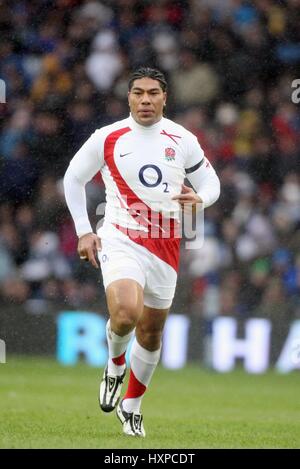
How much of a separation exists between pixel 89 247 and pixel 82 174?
0.54m

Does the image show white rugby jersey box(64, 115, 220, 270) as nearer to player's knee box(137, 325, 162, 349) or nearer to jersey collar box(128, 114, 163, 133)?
jersey collar box(128, 114, 163, 133)

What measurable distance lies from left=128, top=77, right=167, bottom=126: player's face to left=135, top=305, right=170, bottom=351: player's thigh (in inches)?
49.0

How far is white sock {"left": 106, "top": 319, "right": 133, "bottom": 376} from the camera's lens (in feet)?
26.0

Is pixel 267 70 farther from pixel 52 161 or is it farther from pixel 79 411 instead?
pixel 79 411

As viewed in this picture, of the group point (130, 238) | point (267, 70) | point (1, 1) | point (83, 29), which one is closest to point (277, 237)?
point (267, 70)

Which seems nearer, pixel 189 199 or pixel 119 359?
pixel 189 199

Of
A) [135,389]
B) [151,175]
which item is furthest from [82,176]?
[135,389]

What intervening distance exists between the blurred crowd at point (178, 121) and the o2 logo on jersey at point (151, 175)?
593cm

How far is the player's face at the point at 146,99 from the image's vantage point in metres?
8.13

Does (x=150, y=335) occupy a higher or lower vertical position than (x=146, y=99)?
lower

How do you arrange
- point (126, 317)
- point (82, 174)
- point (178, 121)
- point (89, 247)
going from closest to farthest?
point (126, 317)
point (89, 247)
point (82, 174)
point (178, 121)

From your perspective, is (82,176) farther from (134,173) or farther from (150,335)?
(150,335)

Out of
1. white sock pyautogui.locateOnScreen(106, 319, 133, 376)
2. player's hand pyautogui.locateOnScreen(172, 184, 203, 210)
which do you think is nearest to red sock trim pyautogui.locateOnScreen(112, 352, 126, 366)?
white sock pyautogui.locateOnScreen(106, 319, 133, 376)

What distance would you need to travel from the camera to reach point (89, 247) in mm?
7930
